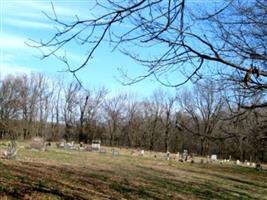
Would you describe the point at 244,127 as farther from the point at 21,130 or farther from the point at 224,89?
the point at 21,130

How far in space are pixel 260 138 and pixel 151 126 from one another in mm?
96099

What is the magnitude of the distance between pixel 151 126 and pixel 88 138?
44.5 ft

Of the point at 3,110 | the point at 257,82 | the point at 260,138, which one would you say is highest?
the point at 3,110

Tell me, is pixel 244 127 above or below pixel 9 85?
below

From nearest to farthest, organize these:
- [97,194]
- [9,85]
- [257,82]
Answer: [257,82] < [97,194] < [9,85]

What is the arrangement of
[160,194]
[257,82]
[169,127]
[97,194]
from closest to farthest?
[257,82]
[97,194]
[160,194]
[169,127]

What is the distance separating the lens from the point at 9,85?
3728 inches

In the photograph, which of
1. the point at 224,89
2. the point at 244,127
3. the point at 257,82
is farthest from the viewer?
the point at 244,127

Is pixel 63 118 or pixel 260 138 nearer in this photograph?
pixel 260 138

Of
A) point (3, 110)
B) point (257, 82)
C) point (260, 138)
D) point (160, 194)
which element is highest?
point (3, 110)

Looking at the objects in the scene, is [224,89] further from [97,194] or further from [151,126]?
[151,126]

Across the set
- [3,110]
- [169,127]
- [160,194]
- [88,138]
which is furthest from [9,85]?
[160,194]

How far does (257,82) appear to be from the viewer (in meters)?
7.44

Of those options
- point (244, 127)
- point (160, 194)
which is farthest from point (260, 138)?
point (160, 194)
